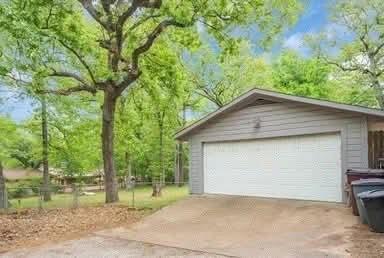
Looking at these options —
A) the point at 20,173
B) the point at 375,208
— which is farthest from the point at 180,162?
the point at 375,208

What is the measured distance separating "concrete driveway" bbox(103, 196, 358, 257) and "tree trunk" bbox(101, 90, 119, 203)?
3972 mm

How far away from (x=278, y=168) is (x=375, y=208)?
180 inches

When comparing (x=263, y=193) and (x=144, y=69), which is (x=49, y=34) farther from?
(x=263, y=193)

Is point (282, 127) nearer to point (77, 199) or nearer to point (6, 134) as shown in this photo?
point (77, 199)

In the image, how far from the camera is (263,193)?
40.9 ft

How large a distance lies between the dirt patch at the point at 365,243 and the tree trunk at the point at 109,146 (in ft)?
31.7

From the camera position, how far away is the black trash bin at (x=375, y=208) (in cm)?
758

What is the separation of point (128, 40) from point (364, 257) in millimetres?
12353

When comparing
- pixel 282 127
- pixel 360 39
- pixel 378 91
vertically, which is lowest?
pixel 282 127

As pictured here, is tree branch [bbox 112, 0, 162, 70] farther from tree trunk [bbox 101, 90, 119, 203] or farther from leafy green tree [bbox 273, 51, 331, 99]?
leafy green tree [bbox 273, 51, 331, 99]

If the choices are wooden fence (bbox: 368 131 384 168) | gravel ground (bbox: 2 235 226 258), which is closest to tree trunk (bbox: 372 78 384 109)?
wooden fence (bbox: 368 131 384 168)

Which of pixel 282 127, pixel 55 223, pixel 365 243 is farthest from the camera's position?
pixel 282 127

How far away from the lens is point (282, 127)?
11977 mm

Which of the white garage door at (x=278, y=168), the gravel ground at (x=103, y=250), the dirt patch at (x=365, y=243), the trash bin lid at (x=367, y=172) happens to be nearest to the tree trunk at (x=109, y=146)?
the white garage door at (x=278, y=168)
